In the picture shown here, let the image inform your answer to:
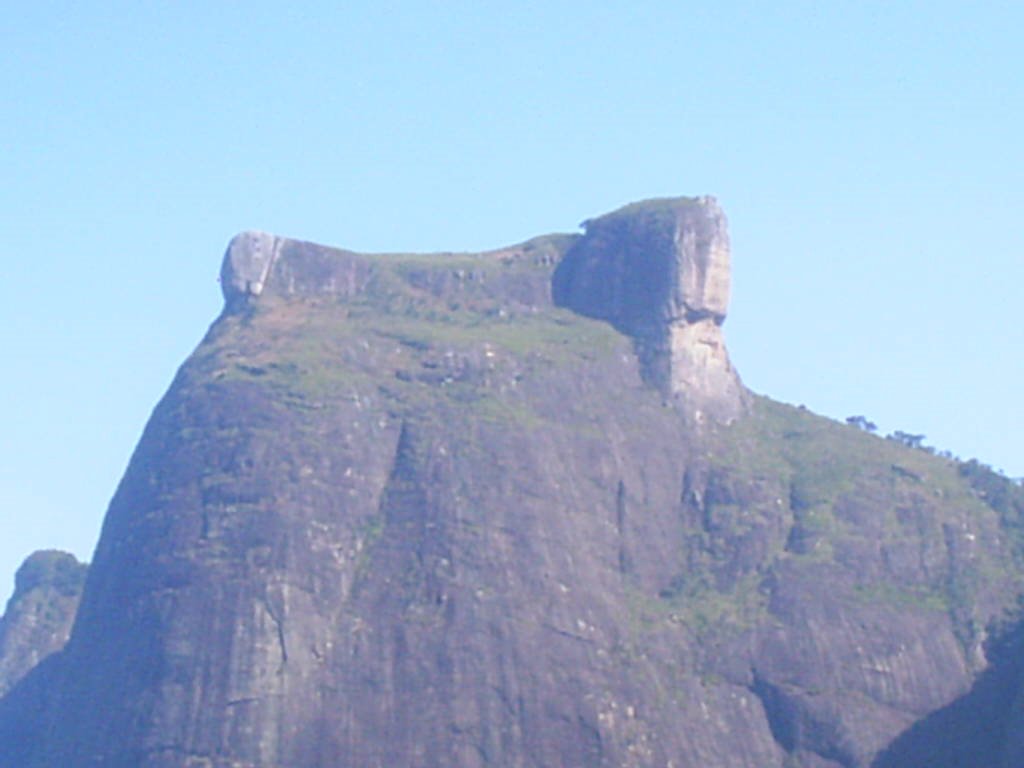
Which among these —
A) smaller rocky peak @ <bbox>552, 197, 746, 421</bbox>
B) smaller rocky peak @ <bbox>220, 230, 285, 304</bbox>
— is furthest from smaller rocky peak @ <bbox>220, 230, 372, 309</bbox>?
smaller rocky peak @ <bbox>552, 197, 746, 421</bbox>

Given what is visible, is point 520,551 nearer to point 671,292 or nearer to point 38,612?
point 671,292

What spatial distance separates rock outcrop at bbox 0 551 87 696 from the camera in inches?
5650

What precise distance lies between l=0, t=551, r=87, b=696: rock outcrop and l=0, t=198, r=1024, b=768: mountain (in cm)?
1042

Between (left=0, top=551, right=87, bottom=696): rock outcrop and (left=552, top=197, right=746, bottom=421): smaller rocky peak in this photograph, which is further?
(left=0, top=551, right=87, bottom=696): rock outcrop

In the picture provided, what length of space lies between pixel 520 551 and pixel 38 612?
47885mm

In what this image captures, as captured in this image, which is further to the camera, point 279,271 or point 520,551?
point 279,271

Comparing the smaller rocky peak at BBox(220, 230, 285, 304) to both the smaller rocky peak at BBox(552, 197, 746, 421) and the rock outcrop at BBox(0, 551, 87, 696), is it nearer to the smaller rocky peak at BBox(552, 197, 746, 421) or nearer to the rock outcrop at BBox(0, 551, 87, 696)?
the smaller rocky peak at BBox(552, 197, 746, 421)

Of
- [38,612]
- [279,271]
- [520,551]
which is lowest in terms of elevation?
[520,551]

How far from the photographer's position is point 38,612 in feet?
479

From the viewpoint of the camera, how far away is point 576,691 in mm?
106188

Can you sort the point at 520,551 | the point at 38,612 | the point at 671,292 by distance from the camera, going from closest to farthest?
1. the point at 520,551
2. the point at 671,292
3. the point at 38,612

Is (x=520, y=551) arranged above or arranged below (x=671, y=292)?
below

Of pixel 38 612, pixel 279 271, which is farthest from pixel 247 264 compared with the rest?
pixel 38 612

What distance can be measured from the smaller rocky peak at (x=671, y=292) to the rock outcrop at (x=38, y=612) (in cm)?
4178
